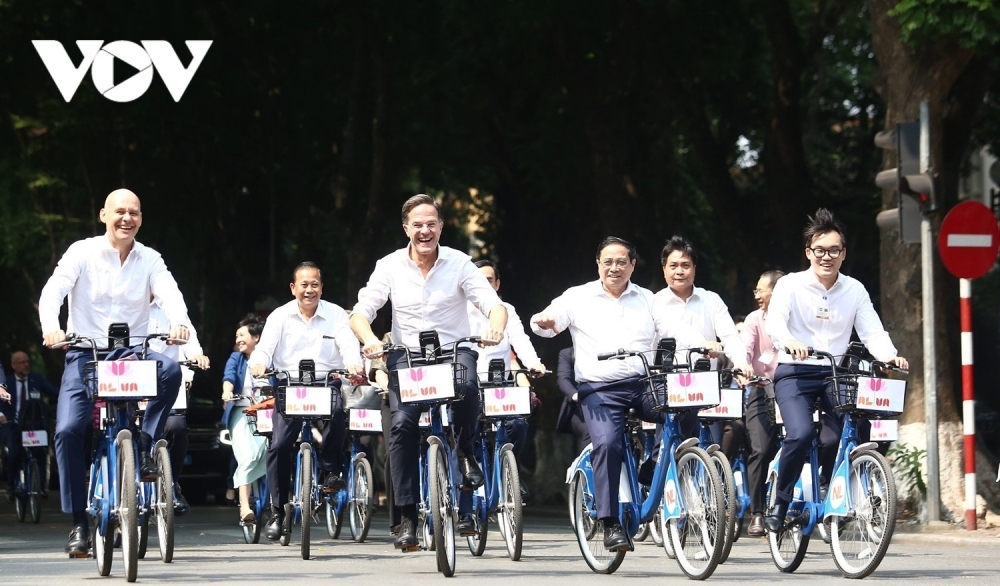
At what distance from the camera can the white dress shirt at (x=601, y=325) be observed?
998 cm

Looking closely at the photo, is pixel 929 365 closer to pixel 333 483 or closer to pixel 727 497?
pixel 333 483

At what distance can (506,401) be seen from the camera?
11.9 meters

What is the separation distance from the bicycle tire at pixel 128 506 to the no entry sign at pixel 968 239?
6950 mm

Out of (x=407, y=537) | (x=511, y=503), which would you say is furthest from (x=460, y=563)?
(x=407, y=537)

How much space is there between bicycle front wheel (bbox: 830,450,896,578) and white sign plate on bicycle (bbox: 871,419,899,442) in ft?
6.29

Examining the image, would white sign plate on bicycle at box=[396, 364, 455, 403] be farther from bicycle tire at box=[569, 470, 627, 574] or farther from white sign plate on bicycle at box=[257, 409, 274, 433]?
white sign plate on bicycle at box=[257, 409, 274, 433]

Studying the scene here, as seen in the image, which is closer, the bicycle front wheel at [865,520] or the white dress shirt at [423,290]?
the bicycle front wheel at [865,520]

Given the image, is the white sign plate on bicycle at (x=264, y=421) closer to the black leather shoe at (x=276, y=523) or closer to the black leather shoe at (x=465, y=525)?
the black leather shoe at (x=276, y=523)

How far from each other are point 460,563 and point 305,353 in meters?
2.52

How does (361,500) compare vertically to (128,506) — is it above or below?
below

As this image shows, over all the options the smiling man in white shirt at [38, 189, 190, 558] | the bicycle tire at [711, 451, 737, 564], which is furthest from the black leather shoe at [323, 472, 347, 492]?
the bicycle tire at [711, 451, 737, 564]

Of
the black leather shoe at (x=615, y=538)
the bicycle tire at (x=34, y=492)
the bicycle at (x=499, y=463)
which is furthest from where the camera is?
the bicycle tire at (x=34, y=492)

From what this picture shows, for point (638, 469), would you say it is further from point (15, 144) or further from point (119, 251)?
point (15, 144)

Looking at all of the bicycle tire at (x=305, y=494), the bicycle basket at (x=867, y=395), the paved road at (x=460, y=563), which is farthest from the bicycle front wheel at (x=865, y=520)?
the bicycle tire at (x=305, y=494)
